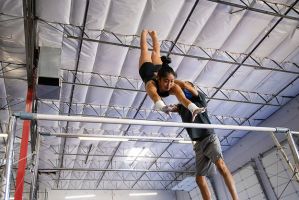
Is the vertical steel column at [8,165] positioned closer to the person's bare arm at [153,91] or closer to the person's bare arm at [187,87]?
the person's bare arm at [153,91]

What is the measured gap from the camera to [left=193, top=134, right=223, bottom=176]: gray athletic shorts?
4.30 metres

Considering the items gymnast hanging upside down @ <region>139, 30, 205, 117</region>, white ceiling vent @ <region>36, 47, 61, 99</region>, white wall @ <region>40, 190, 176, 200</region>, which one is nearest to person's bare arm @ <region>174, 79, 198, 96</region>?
gymnast hanging upside down @ <region>139, 30, 205, 117</region>

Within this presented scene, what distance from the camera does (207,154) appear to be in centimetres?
435

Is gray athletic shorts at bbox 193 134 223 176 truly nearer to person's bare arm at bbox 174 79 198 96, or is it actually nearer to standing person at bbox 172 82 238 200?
standing person at bbox 172 82 238 200

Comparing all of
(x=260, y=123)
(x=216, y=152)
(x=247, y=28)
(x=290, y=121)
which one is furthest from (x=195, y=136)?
(x=260, y=123)

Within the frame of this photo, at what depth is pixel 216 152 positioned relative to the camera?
13.9ft

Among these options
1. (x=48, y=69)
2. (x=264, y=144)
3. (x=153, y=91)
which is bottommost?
(x=153, y=91)

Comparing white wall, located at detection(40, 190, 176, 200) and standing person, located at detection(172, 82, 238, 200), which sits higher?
white wall, located at detection(40, 190, 176, 200)

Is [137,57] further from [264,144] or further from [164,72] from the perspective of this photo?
[264,144]


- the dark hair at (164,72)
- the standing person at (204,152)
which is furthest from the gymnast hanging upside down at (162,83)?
the standing person at (204,152)

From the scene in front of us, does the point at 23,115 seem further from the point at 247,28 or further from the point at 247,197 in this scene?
the point at 247,197

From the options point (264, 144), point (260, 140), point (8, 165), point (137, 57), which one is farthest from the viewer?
point (260, 140)

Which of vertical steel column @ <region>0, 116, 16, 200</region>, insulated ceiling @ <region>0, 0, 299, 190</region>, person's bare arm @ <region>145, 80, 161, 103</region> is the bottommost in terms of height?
vertical steel column @ <region>0, 116, 16, 200</region>

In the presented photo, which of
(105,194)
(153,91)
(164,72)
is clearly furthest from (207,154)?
(105,194)
